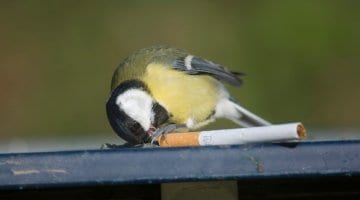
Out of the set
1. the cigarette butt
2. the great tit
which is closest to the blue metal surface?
the cigarette butt

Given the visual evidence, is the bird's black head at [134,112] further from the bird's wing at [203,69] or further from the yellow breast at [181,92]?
the bird's wing at [203,69]

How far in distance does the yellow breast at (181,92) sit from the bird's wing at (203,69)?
0.02 meters

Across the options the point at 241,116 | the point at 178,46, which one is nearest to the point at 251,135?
the point at 241,116

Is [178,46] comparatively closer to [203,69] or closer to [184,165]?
[203,69]

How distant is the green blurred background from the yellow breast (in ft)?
2.13

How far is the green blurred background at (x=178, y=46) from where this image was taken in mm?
3730

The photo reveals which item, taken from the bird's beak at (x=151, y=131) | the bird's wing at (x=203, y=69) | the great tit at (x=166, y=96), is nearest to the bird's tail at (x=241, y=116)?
the great tit at (x=166, y=96)

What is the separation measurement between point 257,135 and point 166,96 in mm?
1246

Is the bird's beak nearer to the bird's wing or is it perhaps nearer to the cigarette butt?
the bird's wing

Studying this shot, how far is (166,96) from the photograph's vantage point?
2795mm

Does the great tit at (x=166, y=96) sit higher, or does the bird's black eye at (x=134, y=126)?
the great tit at (x=166, y=96)

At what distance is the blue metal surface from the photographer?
1.55 metres

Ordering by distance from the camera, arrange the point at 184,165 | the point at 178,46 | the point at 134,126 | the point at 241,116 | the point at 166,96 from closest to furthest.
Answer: the point at 184,165, the point at 134,126, the point at 166,96, the point at 241,116, the point at 178,46

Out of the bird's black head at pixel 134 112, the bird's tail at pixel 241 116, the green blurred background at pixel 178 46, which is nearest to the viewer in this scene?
the bird's black head at pixel 134 112
